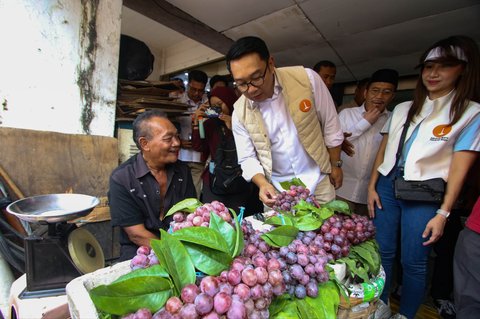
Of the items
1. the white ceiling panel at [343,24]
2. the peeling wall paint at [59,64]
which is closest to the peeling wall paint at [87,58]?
the peeling wall paint at [59,64]

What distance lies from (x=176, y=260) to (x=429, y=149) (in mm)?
1654

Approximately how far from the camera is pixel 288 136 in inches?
72.1

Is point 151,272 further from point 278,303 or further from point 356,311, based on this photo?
point 356,311

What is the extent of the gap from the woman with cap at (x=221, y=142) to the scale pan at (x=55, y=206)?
136 centimetres

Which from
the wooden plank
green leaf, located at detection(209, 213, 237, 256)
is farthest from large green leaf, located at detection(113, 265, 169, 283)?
the wooden plank

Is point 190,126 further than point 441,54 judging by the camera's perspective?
Yes

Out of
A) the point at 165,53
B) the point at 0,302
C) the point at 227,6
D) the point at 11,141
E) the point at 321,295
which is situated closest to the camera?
the point at 321,295

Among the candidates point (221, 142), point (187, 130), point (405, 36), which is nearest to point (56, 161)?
point (221, 142)

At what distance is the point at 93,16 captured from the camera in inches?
92.0

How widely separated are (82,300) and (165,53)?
17.5 feet

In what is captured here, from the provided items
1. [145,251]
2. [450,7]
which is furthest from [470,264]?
[450,7]

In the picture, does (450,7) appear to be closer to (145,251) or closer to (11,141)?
(145,251)

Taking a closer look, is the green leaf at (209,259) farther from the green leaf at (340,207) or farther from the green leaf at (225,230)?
the green leaf at (340,207)

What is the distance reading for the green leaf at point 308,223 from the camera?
948mm
